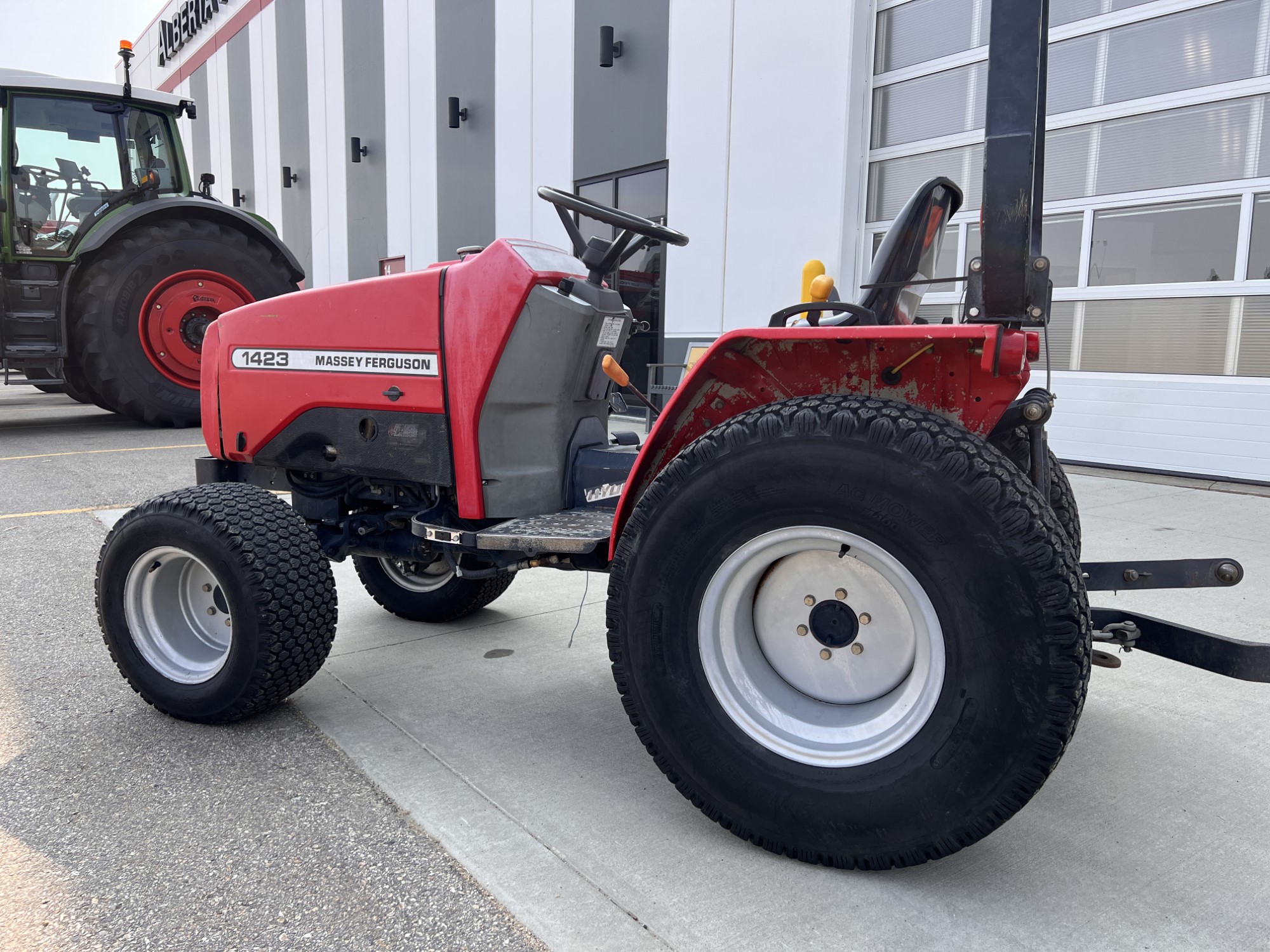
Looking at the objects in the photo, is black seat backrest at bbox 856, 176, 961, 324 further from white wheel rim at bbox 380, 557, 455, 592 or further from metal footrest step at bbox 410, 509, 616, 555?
white wheel rim at bbox 380, 557, 455, 592

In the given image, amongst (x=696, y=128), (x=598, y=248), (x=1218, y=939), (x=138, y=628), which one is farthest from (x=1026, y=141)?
(x=696, y=128)

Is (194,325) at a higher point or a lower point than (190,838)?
higher

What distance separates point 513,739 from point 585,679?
52cm

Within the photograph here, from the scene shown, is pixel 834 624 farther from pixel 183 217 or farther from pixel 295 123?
pixel 295 123

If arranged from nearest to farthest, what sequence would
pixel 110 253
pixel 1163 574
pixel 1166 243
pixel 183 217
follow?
pixel 1163 574 → pixel 1166 243 → pixel 110 253 → pixel 183 217

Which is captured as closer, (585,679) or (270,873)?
(270,873)

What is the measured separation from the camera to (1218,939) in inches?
66.1

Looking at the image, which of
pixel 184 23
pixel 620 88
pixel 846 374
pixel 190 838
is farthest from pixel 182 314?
pixel 184 23

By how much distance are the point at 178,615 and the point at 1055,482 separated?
105 inches

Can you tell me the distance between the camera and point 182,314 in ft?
26.6

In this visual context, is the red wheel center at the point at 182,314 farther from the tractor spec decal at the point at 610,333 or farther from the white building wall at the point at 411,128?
the tractor spec decal at the point at 610,333

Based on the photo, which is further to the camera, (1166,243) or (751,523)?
(1166,243)

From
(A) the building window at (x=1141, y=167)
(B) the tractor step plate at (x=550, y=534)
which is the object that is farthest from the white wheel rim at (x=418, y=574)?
(A) the building window at (x=1141, y=167)

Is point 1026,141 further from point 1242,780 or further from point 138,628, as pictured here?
point 138,628
